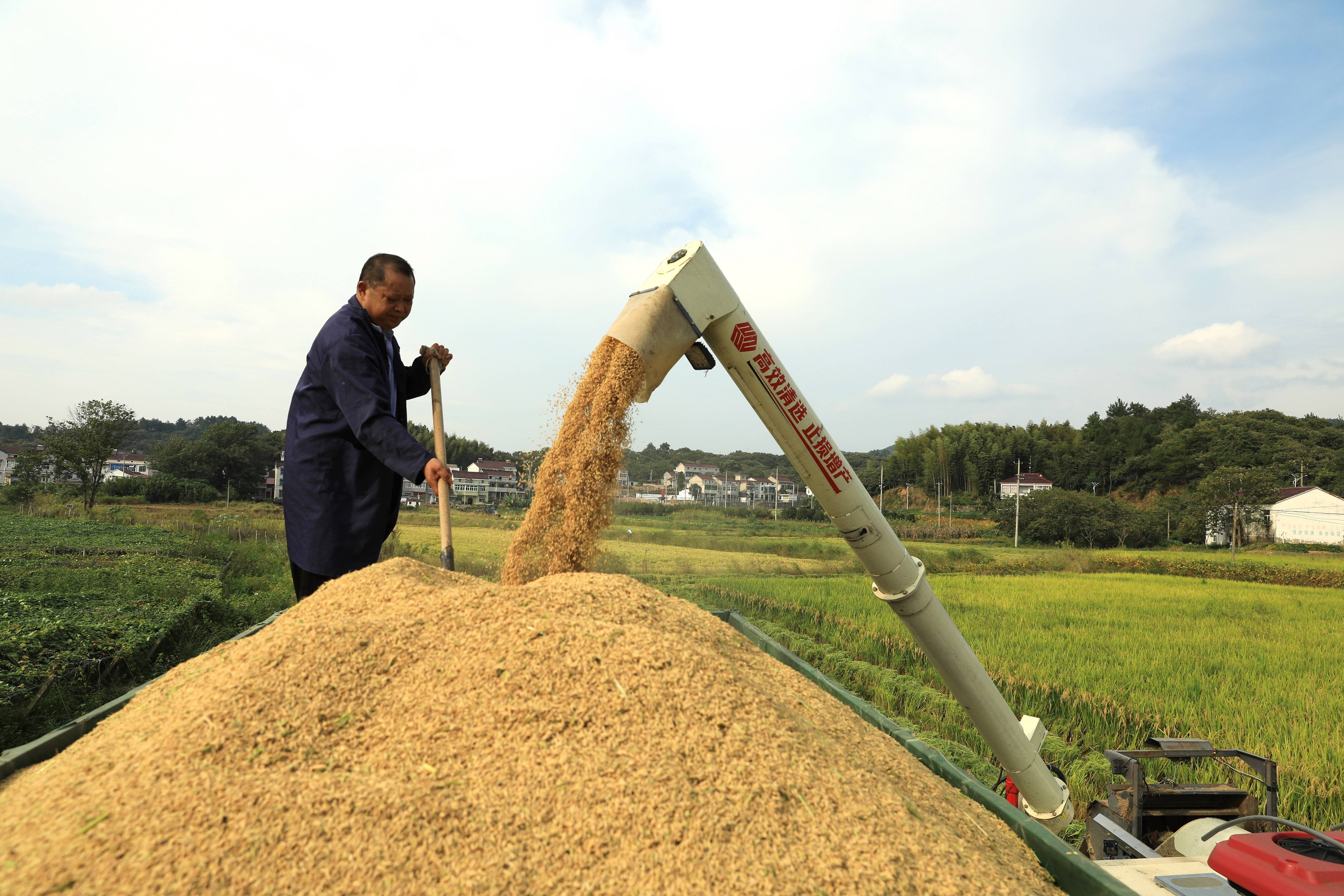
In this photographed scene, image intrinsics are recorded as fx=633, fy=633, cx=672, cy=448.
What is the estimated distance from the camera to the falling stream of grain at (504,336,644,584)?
1820mm

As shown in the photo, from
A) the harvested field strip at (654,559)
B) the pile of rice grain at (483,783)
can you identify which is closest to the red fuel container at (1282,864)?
the pile of rice grain at (483,783)

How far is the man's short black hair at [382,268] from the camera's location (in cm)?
258

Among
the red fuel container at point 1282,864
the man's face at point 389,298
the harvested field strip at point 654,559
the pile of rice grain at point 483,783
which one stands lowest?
the harvested field strip at point 654,559

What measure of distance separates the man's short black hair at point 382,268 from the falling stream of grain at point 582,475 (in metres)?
1.16

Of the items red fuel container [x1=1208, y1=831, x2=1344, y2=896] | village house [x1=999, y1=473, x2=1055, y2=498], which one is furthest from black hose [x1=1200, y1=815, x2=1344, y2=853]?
village house [x1=999, y1=473, x2=1055, y2=498]

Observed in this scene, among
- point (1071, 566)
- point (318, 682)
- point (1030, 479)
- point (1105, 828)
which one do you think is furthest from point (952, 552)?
point (1030, 479)

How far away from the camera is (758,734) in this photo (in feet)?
4.59

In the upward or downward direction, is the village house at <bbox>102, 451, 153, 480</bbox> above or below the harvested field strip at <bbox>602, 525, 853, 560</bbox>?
above

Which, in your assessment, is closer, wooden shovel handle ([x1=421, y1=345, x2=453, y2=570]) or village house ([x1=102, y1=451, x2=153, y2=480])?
wooden shovel handle ([x1=421, y1=345, x2=453, y2=570])

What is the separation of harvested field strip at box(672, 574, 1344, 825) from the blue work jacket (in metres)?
4.42

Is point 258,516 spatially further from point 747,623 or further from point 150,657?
point 747,623

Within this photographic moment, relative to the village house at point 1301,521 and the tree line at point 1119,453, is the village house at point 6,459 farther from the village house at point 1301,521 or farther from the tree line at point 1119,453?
the village house at point 1301,521

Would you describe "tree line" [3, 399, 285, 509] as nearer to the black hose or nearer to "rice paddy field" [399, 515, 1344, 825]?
"rice paddy field" [399, 515, 1344, 825]

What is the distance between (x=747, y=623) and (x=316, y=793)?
7.48 feet
